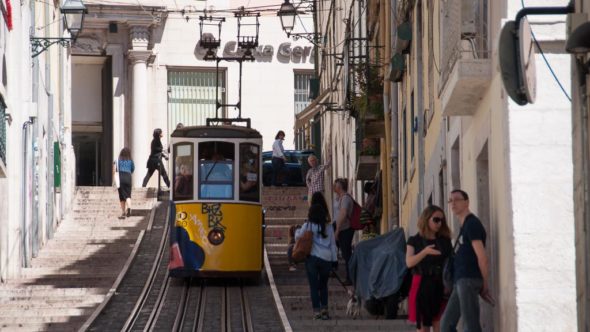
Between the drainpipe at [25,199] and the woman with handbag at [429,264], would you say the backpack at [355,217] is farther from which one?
the woman with handbag at [429,264]

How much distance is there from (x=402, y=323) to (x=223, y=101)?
3370 centimetres

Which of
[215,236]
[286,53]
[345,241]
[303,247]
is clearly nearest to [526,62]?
[303,247]

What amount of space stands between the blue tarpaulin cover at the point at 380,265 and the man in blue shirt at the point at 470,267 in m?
4.89

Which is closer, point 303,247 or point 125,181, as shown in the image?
point 303,247

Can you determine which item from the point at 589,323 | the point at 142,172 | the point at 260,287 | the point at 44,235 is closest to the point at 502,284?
the point at 589,323

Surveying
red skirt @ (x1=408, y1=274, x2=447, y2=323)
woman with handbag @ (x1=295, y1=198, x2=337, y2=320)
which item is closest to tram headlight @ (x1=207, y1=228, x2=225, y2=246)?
woman with handbag @ (x1=295, y1=198, x2=337, y2=320)

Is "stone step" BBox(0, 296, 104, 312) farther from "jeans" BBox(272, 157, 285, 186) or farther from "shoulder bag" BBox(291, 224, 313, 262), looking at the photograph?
"jeans" BBox(272, 157, 285, 186)

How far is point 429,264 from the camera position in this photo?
15.4 m

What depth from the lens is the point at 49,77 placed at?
3481cm

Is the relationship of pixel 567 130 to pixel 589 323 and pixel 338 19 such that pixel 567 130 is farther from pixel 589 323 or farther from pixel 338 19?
pixel 338 19

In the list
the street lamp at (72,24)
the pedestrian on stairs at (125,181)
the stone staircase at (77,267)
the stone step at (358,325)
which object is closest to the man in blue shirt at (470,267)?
the stone step at (358,325)

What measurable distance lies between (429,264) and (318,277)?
15.1 feet

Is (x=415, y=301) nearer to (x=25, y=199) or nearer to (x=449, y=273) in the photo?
(x=449, y=273)

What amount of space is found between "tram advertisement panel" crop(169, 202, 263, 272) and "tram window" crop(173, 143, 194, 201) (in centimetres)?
18
